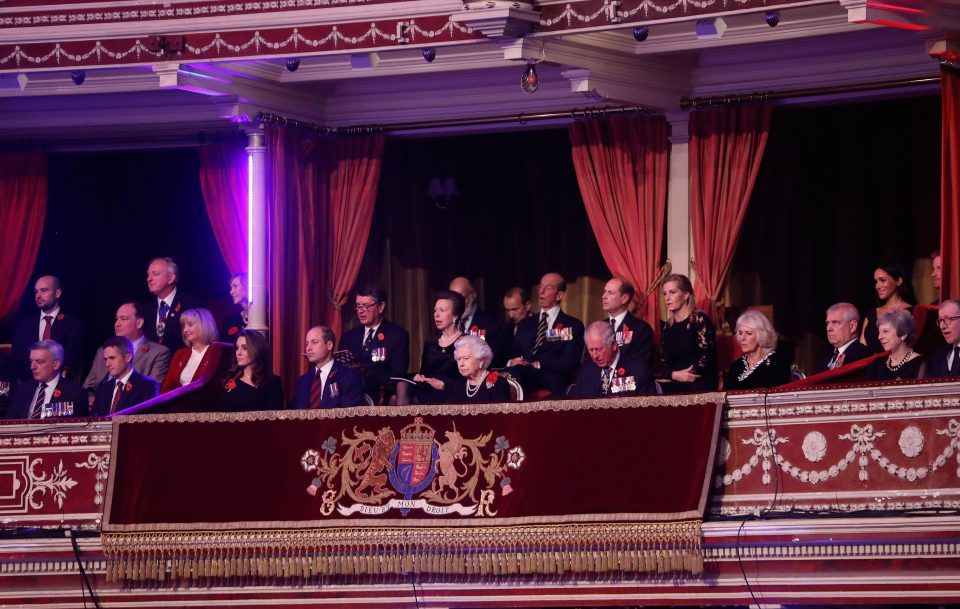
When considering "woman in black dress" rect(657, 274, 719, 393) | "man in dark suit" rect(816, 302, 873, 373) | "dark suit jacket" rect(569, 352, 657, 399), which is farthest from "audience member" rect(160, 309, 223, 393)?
"man in dark suit" rect(816, 302, 873, 373)

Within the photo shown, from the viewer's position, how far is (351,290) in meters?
10.1

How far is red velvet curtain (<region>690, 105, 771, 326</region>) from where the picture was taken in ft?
30.3

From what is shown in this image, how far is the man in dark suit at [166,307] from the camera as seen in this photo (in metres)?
9.31

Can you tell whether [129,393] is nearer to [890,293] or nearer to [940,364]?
[890,293]

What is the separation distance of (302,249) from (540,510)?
3365mm

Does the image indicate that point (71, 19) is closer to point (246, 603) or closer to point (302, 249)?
point (302, 249)

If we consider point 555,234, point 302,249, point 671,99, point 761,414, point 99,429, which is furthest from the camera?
point 555,234

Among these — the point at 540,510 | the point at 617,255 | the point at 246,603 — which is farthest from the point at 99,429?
the point at 617,255

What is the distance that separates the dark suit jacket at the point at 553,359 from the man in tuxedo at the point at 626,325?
37 cm

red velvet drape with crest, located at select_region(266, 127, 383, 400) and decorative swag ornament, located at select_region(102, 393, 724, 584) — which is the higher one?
red velvet drape with crest, located at select_region(266, 127, 383, 400)

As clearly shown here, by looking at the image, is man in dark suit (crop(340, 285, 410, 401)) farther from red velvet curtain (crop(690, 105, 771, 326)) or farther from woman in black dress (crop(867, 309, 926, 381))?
woman in black dress (crop(867, 309, 926, 381))

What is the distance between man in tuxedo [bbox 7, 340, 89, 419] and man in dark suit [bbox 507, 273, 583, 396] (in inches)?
94.4

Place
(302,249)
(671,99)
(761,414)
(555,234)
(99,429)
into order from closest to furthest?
(761,414)
(99,429)
(671,99)
(302,249)
(555,234)

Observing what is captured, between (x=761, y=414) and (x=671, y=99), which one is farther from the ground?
(x=671, y=99)
